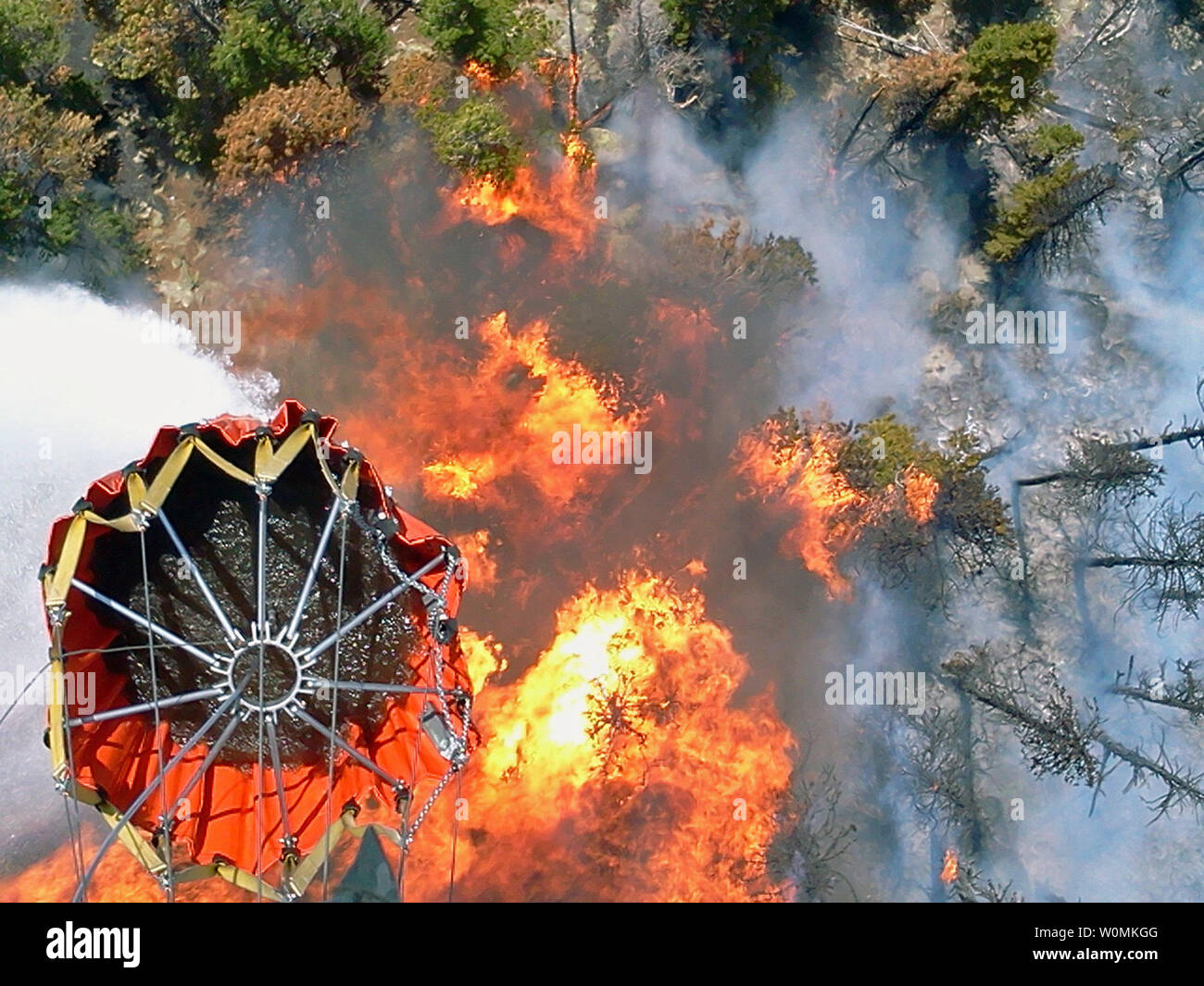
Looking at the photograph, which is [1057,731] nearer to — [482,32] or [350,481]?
[350,481]

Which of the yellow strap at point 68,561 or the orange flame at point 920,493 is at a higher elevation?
the orange flame at point 920,493

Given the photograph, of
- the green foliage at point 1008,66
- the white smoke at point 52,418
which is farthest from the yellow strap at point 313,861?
the green foliage at point 1008,66

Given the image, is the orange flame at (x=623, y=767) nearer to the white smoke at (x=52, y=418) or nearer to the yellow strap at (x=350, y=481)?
the yellow strap at (x=350, y=481)

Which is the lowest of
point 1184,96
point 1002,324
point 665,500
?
point 665,500

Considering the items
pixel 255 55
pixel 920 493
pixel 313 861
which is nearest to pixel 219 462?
pixel 313 861

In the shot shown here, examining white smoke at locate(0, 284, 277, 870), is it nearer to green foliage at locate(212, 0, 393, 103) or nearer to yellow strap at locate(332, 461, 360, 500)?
green foliage at locate(212, 0, 393, 103)

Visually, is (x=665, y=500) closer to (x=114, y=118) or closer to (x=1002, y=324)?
(x=1002, y=324)

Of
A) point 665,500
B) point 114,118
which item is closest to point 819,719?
point 665,500
